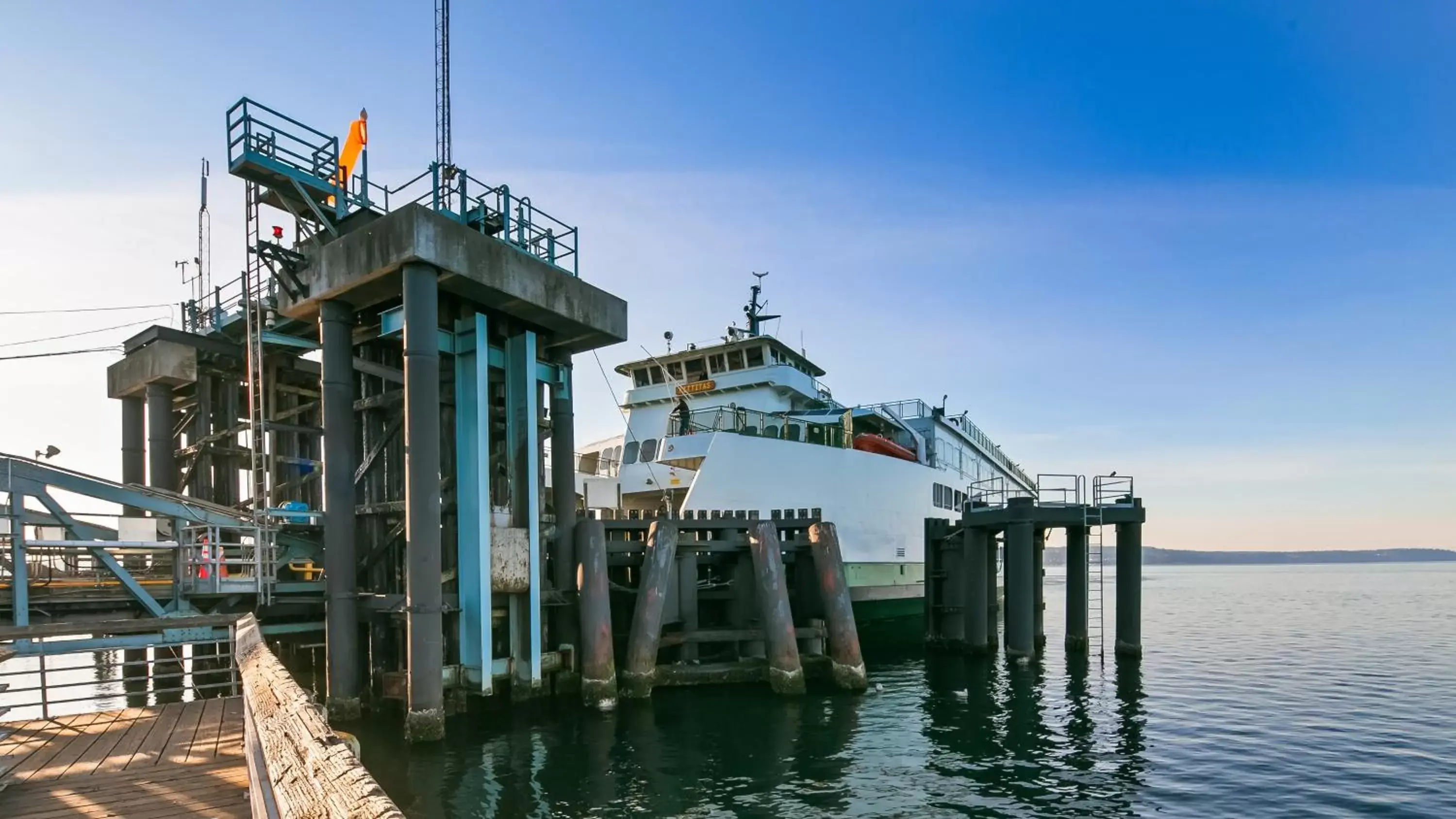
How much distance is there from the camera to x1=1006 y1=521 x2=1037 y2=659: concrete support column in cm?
2306

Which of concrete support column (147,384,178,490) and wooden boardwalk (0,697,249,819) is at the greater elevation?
concrete support column (147,384,178,490)

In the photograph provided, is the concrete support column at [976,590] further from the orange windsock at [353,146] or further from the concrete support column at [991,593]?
the orange windsock at [353,146]

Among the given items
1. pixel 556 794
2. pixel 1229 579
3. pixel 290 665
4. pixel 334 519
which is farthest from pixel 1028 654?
pixel 1229 579

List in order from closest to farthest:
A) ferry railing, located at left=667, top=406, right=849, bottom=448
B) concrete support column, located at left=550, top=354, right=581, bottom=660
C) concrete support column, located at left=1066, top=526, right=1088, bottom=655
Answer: concrete support column, located at left=550, top=354, right=581, bottom=660 → concrete support column, located at left=1066, top=526, right=1088, bottom=655 → ferry railing, located at left=667, top=406, right=849, bottom=448

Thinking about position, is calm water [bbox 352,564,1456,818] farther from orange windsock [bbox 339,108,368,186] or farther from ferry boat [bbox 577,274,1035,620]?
orange windsock [bbox 339,108,368,186]

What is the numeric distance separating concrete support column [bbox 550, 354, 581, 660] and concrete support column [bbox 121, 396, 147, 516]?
1294cm

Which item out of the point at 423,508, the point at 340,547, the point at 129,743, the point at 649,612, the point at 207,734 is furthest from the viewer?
the point at 649,612

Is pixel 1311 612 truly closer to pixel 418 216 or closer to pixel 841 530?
pixel 841 530

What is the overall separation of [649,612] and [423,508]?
6030 millimetres

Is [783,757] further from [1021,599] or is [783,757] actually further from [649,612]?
[1021,599]

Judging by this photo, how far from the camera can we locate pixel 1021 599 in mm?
23031

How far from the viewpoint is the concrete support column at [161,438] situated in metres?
22.1

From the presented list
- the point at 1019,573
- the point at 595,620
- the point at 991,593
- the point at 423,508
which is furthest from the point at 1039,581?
the point at 423,508

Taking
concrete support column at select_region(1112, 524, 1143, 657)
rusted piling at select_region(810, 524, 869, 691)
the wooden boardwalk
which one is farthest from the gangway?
concrete support column at select_region(1112, 524, 1143, 657)
